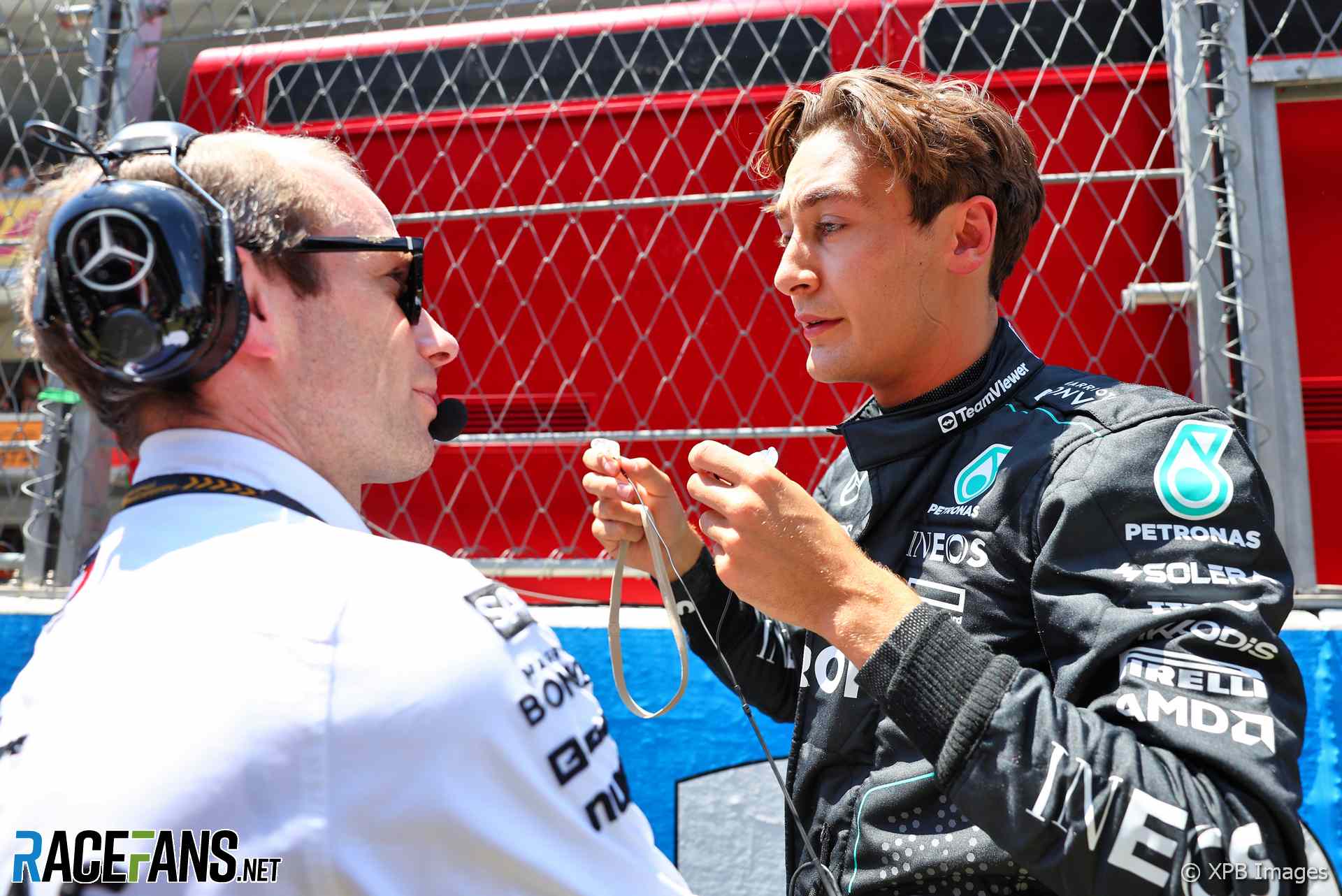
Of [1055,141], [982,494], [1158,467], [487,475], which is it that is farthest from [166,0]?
[1158,467]

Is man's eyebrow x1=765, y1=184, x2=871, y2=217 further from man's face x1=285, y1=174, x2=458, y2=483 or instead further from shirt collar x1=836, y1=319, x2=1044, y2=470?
man's face x1=285, y1=174, x2=458, y2=483

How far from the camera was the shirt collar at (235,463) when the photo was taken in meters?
0.99

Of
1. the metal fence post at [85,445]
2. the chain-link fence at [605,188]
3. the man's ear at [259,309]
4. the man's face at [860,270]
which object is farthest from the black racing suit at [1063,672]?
the metal fence post at [85,445]

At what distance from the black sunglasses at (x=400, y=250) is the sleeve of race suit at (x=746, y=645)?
0.71 meters

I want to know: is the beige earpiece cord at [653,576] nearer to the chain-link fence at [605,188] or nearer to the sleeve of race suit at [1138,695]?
the sleeve of race suit at [1138,695]

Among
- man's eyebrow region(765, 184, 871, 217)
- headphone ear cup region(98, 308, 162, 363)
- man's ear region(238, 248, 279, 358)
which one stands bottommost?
headphone ear cup region(98, 308, 162, 363)

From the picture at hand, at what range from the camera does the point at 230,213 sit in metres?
1.10

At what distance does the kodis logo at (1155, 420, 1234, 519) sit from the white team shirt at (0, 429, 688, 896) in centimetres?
73

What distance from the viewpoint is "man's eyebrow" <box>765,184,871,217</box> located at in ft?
5.19

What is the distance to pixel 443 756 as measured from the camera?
80cm

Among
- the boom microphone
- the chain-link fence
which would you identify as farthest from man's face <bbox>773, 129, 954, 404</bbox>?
the chain-link fence

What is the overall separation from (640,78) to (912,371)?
2089 mm

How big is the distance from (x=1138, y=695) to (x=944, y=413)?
51 cm

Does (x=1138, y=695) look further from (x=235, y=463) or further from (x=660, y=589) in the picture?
(x=235, y=463)
